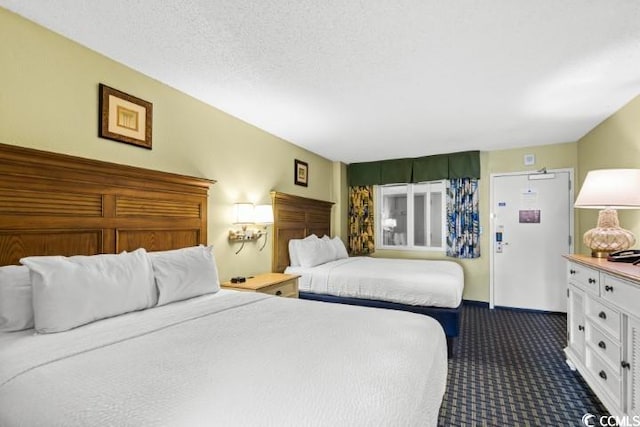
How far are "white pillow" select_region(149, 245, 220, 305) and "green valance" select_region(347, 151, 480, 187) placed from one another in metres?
3.87

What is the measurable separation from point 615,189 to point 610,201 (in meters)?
0.10

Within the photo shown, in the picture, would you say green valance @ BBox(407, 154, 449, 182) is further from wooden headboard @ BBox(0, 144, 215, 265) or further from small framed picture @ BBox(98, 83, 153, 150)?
small framed picture @ BBox(98, 83, 153, 150)

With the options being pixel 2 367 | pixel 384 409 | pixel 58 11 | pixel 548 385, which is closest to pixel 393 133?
pixel 548 385

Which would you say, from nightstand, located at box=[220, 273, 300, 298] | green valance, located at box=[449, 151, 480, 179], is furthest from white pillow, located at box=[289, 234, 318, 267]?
green valance, located at box=[449, 151, 480, 179]

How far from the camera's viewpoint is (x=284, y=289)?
3.33m

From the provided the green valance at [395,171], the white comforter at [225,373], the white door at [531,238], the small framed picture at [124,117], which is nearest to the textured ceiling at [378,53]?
the small framed picture at [124,117]

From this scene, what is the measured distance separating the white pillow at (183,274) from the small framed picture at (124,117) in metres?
0.91

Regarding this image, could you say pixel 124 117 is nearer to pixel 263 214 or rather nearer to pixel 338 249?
pixel 263 214

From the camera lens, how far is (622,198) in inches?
93.7

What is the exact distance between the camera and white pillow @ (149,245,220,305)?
207 cm

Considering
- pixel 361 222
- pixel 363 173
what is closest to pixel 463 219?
pixel 361 222

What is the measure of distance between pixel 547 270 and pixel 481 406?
3.23 m

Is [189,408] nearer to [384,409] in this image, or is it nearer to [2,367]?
[384,409]

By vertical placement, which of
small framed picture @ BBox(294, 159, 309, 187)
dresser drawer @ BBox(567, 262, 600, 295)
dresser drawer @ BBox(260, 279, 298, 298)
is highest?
small framed picture @ BBox(294, 159, 309, 187)
